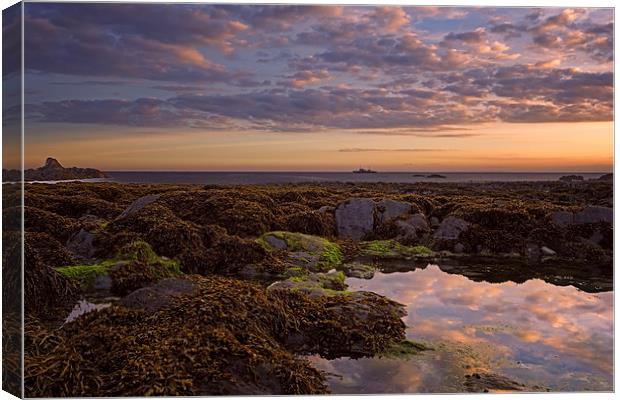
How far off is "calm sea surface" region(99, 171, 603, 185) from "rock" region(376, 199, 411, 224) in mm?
821

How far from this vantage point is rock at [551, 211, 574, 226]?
9.52 metres

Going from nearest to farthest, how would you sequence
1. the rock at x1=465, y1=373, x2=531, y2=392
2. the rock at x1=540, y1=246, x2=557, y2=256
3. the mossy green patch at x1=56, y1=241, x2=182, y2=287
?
→ the rock at x1=465, y1=373, x2=531, y2=392
the mossy green patch at x1=56, y1=241, x2=182, y2=287
the rock at x1=540, y1=246, x2=557, y2=256

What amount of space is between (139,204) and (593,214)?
647cm

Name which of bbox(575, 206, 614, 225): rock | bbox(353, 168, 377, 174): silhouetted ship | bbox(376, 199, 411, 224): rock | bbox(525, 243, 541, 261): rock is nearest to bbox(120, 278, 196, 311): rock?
bbox(353, 168, 377, 174): silhouetted ship

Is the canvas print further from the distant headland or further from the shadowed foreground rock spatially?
the shadowed foreground rock

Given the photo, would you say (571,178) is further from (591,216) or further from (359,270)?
(359,270)

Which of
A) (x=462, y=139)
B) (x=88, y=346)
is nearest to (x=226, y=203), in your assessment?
(x=462, y=139)

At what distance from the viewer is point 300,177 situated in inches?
363

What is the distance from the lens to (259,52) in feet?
27.0

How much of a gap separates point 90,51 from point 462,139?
16.2 ft

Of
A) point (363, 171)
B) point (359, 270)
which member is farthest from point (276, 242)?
point (363, 171)

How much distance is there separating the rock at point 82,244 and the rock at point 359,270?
3.16 m

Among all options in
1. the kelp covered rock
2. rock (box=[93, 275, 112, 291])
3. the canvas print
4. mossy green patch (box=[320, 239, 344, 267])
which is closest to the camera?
the kelp covered rock

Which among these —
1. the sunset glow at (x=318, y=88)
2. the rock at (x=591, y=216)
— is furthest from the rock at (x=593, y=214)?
the sunset glow at (x=318, y=88)
